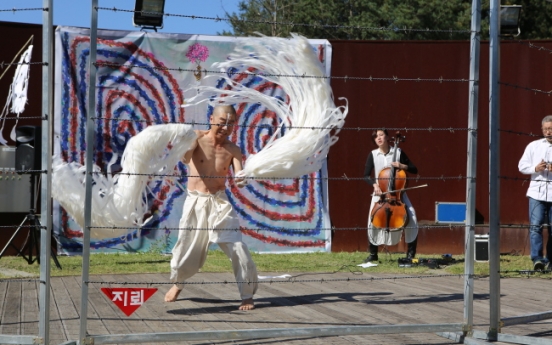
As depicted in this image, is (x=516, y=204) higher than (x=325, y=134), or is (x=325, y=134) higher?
(x=325, y=134)

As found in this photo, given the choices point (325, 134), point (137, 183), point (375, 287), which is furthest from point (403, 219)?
point (137, 183)

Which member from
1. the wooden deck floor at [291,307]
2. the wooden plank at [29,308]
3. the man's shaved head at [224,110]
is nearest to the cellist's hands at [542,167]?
the wooden deck floor at [291,307]

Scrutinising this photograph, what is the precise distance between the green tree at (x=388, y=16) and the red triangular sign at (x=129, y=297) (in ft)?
68.5

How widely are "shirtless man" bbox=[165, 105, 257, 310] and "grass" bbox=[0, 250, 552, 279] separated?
106 inches

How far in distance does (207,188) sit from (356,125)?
580 centimetres

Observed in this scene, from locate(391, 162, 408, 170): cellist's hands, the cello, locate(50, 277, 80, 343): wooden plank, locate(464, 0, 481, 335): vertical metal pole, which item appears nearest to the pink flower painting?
the cello

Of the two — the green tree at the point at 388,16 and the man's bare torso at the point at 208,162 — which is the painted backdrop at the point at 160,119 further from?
the green tree at the point at 388,16

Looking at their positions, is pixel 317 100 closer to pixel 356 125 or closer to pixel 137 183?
pixel 137 183

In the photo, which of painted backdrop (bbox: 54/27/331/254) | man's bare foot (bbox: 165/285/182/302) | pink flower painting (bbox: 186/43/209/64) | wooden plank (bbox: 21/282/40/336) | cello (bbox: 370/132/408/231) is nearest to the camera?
wooden plank (bbox: 21/282/40/336)

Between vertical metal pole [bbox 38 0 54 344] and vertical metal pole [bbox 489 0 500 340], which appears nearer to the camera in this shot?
vertical metal pole [bbox 38 0 54 344]

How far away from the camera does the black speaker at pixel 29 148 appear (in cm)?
538

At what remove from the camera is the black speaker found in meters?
5.38

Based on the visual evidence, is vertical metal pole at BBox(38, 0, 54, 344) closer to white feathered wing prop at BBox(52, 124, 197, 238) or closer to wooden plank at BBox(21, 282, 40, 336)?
wooden plank at BBox(21, 282, 40, 336)

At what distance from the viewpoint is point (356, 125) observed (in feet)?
42.3
